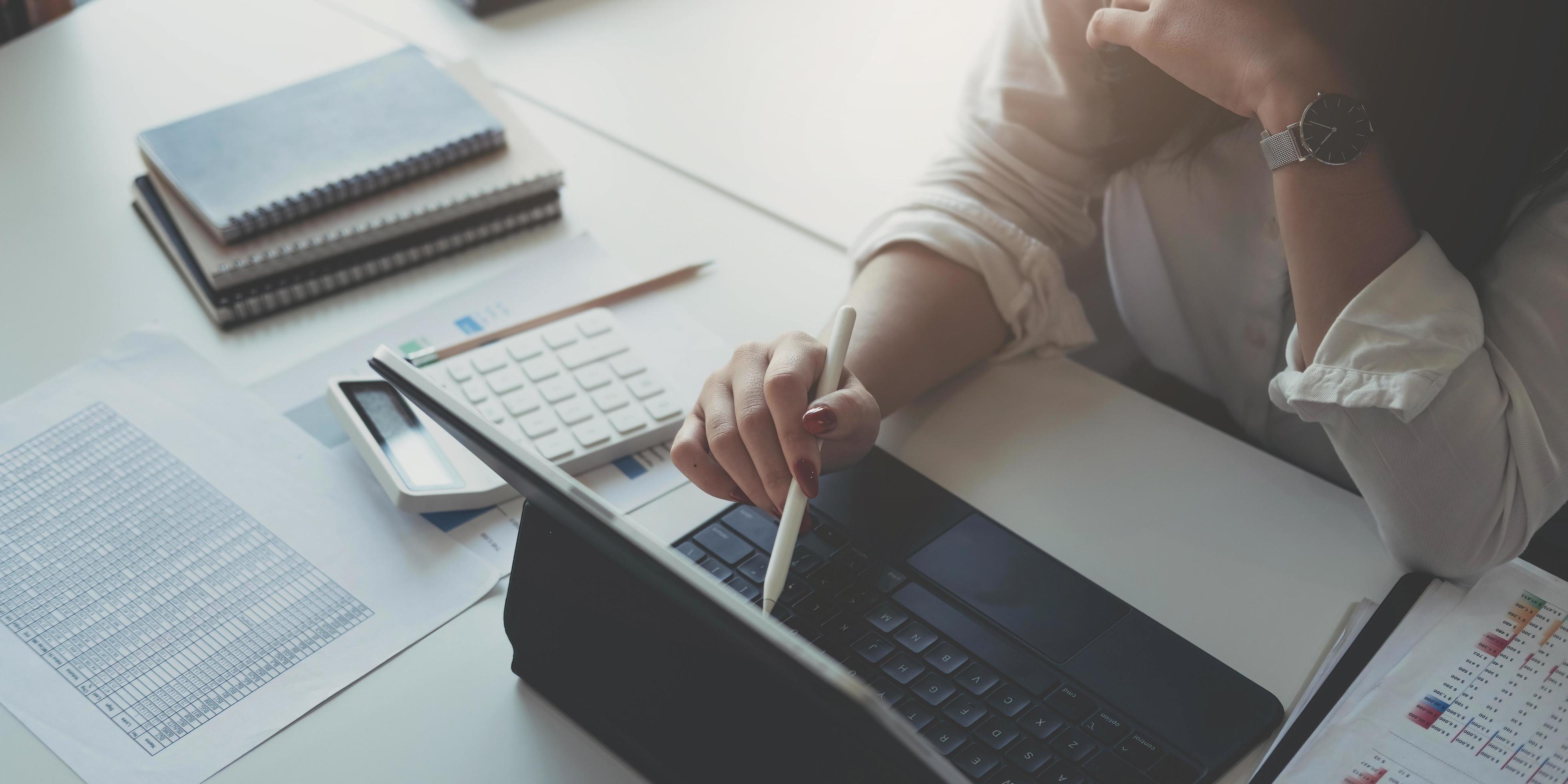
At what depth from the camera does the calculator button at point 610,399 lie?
0.80m

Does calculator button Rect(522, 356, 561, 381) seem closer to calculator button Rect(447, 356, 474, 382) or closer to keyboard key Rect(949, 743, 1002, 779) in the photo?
calculator button Rect(447, 356, 474, 382)

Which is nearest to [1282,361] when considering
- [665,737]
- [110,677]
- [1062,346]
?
[1062,346]

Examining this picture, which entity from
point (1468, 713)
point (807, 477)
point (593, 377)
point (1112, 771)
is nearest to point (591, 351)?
point (593, 377)

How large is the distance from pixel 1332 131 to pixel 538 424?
543mm

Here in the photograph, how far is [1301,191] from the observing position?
27.5 inches

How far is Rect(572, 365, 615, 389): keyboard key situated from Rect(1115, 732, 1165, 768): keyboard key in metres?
0.43

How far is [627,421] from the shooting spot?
786 millimetres

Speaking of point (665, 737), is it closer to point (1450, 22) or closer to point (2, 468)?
point (2, 468)

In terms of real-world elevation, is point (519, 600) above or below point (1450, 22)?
below

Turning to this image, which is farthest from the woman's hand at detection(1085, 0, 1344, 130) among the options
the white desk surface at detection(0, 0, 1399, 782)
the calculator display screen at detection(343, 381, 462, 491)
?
the calculator display screen at detection(343, 381, 462, 491)

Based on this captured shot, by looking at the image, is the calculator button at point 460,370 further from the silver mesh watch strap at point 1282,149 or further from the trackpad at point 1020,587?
the silver mesh watch strap at point 1282,149

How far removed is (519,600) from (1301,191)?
530mm

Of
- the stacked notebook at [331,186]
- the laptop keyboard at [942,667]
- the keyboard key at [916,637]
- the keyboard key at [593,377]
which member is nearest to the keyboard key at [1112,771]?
the laptop keyboard at [942,667]

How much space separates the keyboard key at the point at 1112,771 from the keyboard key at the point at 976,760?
1.8 inches
